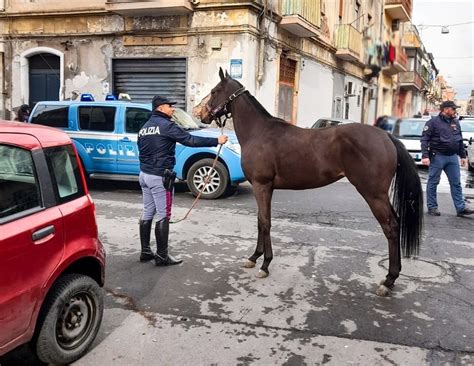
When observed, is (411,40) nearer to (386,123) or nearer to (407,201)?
(386,123)

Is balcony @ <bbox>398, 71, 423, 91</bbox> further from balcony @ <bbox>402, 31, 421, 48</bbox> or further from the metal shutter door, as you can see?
balcony @ <bbox>402, 31, 421, 48</bbox>

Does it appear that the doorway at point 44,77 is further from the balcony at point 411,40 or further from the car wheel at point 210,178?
the balcony at point 411,40

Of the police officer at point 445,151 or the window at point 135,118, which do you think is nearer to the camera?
the police officer at point 445,151

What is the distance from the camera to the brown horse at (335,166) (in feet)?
15.7

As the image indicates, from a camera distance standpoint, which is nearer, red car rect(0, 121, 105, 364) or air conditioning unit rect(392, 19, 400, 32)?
red car rect(0, 121, 105, 364)

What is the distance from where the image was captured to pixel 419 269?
5.41 metres

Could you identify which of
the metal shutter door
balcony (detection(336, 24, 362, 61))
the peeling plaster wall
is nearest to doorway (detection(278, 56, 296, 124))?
the metal shutter door

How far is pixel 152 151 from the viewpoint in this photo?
5227mm

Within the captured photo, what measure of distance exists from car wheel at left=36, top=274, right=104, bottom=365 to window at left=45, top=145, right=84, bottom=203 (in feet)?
1.85

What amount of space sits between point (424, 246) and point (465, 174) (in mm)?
9895

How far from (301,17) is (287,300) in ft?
39.9

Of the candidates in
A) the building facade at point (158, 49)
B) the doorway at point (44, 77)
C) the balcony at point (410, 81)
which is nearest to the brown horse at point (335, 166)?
the building facade at point (158, 49)

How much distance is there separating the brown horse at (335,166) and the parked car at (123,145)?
12.5ft

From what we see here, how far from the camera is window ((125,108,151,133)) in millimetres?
9539
